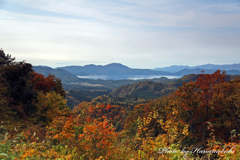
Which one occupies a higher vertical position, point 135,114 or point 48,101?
point 48,101

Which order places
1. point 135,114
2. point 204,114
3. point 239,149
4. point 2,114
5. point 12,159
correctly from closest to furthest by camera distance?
point 12,159 < point 239,149 < point 2,114 < point 204,114 < point 135,114

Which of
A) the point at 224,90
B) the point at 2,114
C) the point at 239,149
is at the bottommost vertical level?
the point at 2,114

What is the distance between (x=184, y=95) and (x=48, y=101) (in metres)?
17.3

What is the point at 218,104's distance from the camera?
17328 mm

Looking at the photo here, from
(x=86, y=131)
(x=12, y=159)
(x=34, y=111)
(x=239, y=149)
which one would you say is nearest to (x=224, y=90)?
(x=239, y=149)

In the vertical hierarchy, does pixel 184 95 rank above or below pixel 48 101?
above

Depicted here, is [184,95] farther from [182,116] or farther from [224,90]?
[224,90]

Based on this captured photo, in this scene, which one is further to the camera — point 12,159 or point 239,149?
point 239,149

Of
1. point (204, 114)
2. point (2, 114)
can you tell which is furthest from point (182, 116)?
point (2, 114)

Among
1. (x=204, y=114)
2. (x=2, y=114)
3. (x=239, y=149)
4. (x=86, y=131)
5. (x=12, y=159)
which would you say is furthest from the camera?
(x=204, y=114)

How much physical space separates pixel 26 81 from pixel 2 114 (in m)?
5.62

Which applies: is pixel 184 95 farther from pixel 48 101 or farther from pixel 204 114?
pixel 48 101

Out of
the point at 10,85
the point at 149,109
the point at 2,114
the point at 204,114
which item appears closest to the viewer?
the point at 2,114

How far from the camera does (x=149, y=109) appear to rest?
36969 millimetres
